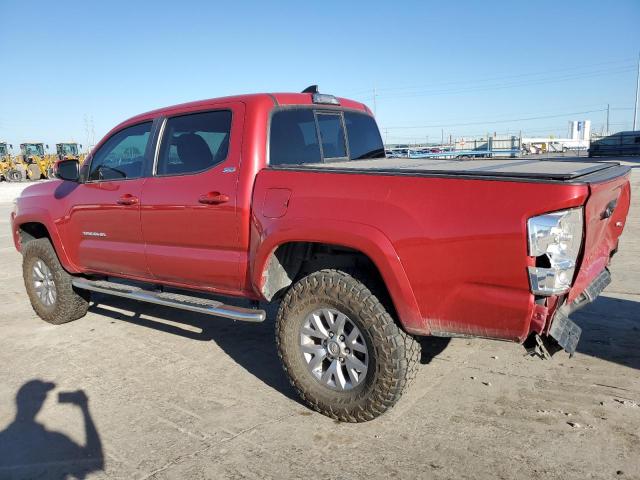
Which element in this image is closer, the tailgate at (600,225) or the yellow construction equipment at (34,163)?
the tailgate at (600,225)

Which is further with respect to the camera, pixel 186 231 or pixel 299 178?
pixel 186 231

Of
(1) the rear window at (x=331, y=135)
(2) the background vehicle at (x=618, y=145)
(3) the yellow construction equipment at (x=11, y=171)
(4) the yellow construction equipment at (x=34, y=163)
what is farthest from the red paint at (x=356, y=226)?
(2) the background vehicle at (x=618, y=145)

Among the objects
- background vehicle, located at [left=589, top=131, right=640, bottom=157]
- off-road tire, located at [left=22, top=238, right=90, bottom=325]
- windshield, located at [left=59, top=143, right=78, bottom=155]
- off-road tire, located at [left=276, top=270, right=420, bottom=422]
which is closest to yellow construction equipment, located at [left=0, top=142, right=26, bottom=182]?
windshield, located at [left=59, top=143, right=78, bottom=155]

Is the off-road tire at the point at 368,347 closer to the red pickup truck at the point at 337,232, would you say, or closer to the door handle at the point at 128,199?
the red pickup truck at the point at 337,232

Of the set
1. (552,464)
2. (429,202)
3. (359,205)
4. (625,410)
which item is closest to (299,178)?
(359,205)

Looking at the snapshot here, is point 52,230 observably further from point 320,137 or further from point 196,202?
point 320,137

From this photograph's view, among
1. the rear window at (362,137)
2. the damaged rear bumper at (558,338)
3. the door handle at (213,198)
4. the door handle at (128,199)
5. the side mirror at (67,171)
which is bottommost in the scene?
the damaged rear bumper at (558,338)

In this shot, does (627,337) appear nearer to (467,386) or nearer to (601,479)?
(467,386)

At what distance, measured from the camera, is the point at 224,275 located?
12.4 feet

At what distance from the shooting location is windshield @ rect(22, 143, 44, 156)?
38094mm

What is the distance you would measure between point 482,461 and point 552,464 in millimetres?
349

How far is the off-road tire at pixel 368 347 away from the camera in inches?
117

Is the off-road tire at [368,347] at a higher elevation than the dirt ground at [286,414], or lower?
higher

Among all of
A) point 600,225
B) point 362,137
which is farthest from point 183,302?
point 600,225
